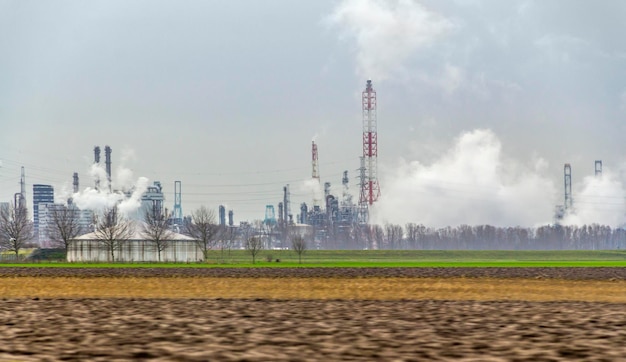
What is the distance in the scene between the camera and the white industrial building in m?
105

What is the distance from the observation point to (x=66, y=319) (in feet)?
59.7

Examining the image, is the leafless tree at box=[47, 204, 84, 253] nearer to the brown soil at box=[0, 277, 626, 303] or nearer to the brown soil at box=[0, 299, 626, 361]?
the brown soil at box=[0, 277, 626, 303]

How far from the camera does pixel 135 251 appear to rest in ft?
349

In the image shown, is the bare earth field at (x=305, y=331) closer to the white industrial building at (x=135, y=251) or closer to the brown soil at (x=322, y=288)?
the brown soil at (x=322, y=288)

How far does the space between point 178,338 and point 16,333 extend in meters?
3.43

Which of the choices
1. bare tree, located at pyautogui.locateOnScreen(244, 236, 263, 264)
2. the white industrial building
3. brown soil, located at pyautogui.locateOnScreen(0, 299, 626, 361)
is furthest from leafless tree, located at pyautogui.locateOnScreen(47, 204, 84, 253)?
brown soil, located at pyautogui.locateOnScreen(0, 299, 626, 361)

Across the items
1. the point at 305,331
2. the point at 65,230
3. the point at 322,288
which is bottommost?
the point at 322,288

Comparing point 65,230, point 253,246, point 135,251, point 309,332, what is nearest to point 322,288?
point 309,332

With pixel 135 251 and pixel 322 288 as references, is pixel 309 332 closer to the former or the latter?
pixel 322 288

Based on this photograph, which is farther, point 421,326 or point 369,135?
point 369,135

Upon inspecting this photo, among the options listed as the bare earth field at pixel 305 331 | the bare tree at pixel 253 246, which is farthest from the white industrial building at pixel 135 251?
the bare earth field at pixel 305 331

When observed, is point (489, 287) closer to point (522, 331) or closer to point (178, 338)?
point (522, 331)

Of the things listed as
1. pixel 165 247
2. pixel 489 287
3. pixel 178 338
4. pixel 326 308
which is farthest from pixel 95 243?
pixel 178 338

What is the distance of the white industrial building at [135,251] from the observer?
105m
